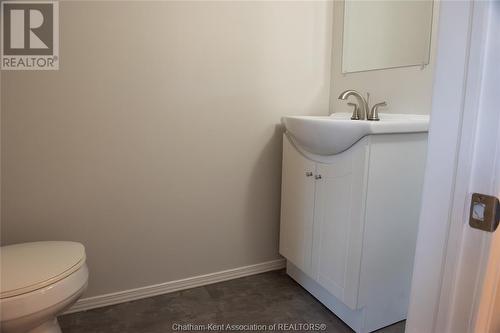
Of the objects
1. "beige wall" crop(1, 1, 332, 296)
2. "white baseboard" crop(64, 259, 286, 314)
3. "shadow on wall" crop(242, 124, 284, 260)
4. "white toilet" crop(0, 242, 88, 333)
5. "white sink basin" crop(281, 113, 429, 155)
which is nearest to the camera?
"white toilet" crop(0, 242, 88, 333)

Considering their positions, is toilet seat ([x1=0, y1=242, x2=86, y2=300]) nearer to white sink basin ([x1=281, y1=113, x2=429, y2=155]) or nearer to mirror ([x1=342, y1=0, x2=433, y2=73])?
white sink basin ([x1=281, y1=113, x2=429, y2=155])

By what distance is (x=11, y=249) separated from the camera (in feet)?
4.27

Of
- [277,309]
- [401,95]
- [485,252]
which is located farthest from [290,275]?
[485,252]

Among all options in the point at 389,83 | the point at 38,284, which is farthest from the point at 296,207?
the point at 38,284

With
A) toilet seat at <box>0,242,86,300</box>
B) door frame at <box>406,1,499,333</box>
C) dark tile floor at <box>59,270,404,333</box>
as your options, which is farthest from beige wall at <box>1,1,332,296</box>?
door frame at <box>406,1,499,333</box>

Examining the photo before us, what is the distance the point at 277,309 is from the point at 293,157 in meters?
0.75

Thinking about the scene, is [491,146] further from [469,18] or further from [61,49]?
[61,49]

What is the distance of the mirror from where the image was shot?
154 cm

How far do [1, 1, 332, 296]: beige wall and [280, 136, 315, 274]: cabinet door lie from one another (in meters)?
0.15

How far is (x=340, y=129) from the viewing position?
1307 millimetres

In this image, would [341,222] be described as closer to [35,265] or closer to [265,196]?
[265,196]

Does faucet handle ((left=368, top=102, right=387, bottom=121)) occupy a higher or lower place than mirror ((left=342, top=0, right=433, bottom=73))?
lower

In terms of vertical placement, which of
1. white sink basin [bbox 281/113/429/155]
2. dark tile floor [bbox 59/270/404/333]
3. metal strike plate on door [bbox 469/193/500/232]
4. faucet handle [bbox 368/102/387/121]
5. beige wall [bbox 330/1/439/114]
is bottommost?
dark tile floor [bbox 59/270/404/333]

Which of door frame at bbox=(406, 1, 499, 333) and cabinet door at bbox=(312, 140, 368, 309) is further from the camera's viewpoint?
cabinet door at bbox=(312, 140, 368, 309)
